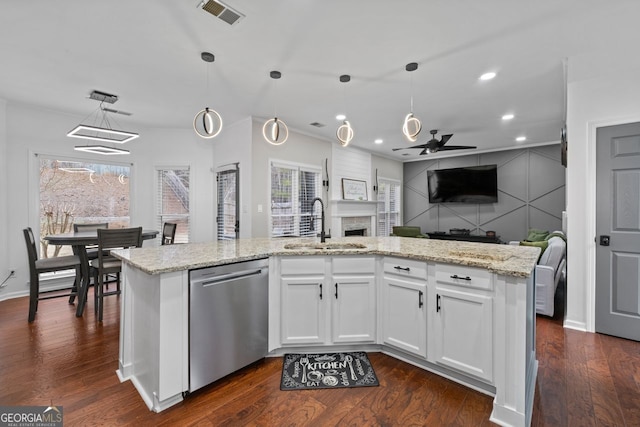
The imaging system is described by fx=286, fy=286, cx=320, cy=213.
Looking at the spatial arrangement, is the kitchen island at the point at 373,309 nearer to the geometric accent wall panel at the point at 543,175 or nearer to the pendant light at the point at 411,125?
the pendant light at the point at 411,125

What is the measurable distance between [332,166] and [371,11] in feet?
12.9

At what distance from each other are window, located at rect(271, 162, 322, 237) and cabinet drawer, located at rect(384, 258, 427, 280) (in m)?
2.48

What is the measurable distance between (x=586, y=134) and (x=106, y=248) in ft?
18.2

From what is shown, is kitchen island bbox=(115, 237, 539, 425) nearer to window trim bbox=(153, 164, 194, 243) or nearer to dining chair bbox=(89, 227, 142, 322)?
dining chair bbox=(89, 227, 142, 322)

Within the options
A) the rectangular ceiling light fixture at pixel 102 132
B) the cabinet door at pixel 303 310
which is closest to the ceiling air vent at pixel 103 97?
the rectangular ceiling light fixture at pixel 102 132

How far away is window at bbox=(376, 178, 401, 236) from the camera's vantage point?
7.69 meters

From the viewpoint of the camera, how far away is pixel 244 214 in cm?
471

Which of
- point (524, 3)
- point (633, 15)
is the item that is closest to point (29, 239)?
point (524, 3)

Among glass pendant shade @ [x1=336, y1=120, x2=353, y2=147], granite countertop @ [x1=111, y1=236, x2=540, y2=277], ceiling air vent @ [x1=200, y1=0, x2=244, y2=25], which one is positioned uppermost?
ceiling air vent @ [x1=200, y1=0, x2=244, y2=25]

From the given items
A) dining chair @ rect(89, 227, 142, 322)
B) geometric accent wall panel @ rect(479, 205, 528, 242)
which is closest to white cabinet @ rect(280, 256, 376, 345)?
dining chair @ rect(89, 227, 142, 322)

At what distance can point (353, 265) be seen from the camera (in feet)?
8.11

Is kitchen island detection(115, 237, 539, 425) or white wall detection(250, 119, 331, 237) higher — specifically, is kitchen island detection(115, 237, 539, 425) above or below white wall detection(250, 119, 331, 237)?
below

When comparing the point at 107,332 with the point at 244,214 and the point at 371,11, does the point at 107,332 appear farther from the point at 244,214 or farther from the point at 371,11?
the point at 371,11

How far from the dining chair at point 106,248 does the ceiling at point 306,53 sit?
1774 millimetres
